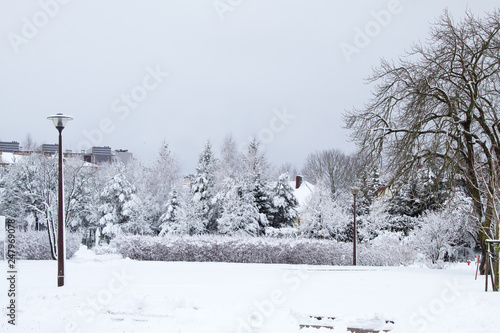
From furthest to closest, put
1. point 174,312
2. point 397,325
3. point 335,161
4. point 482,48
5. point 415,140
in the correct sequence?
point 335,161
point 415,140
point 482,48
point 174,312
point 397,325

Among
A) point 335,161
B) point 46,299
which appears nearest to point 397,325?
point 46,299

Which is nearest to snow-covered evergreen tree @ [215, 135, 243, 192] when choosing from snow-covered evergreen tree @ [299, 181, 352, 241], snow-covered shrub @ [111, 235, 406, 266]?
snow-covered evergreen tree @ [299, 181, 352, 241]

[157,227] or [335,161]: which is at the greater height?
[335,161]

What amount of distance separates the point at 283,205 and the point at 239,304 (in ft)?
80.0

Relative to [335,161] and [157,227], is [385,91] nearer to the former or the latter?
[157,227]

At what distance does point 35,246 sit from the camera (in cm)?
2298

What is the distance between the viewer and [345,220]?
3491cm

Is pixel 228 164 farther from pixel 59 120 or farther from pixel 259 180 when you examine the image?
pixel 59 120

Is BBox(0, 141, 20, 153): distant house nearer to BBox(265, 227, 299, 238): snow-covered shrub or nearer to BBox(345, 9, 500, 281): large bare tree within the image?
BBox(265, 227, 299, 238): snow-covered shrub

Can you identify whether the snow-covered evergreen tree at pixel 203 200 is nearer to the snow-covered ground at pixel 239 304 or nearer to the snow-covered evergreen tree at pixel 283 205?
the snow-covered evergreen tree at pixel 283 205

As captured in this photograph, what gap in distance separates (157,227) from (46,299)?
2943 cm

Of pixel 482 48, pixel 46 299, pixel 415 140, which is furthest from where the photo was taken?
pixel 415 140

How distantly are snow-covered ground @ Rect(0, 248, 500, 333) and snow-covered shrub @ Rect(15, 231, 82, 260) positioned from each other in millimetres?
8925

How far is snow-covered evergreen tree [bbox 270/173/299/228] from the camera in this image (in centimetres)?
3453
